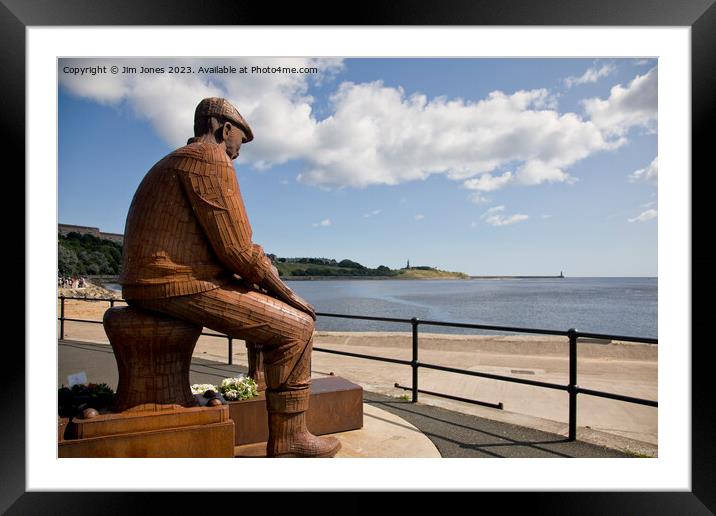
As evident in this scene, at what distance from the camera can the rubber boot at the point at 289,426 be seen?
9.78 ft

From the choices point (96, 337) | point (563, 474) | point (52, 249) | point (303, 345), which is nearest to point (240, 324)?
point (303, 345)

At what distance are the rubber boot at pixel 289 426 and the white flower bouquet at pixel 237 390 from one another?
25.6 inches

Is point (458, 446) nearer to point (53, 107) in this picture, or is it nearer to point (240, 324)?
point (240, 324)

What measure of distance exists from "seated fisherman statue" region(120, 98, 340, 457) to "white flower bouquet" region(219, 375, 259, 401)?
29.1 inches

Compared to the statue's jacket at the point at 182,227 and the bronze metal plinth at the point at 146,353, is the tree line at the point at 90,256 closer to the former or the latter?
the bronze metal plinth at the point at 146,353

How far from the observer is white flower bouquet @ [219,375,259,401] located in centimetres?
357

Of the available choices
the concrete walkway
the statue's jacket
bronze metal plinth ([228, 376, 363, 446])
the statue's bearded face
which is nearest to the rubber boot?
the concrete walkway

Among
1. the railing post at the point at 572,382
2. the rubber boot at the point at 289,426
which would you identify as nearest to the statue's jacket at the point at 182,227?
the rubber boot at the point at 289,426

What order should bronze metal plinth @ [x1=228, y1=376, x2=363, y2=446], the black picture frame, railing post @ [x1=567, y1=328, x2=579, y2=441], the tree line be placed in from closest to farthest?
the black picture frame, bronze metal plinth @ [x1=228, y1=376, x2=363, y2=446], railing post @ [x1=567, y1=328, x2=579, y2=441], the tree line

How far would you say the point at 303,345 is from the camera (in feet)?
9.78

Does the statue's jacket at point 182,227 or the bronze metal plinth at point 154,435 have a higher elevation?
Answer: the statue's jacket at point 182,227

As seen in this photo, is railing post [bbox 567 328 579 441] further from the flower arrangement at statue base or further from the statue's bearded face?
the statue's bearded face

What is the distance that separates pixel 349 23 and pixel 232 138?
1.13 m

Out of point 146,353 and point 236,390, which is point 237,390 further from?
point 146,353
